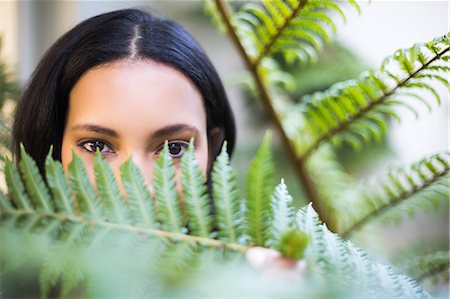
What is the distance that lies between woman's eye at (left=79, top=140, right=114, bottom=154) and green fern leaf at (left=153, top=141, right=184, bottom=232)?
29 centimetres

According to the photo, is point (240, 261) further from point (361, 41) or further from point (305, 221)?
point (361, 41)

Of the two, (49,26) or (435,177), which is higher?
(49,26)

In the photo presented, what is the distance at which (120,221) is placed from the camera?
37 cm

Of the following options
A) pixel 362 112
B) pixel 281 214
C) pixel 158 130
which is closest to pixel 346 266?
pixel 281 214

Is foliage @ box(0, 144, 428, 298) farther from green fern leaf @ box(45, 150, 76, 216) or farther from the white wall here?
the white wall

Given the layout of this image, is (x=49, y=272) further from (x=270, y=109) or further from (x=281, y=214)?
(x=270, y=109)

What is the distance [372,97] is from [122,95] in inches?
14.5

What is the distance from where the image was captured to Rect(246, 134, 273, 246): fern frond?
14.6 inches

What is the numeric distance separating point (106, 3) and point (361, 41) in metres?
1.30

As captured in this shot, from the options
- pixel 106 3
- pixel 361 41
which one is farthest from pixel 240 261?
pixel 361 41

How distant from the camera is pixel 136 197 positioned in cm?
38

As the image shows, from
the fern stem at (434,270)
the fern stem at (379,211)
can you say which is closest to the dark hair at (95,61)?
the fern stem at (379,211)

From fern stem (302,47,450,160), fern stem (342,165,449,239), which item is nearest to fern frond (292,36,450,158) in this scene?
fern stem (302,47,450,160)

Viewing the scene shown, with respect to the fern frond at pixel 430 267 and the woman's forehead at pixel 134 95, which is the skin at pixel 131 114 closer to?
the woman's forehead at pixel 134 95
